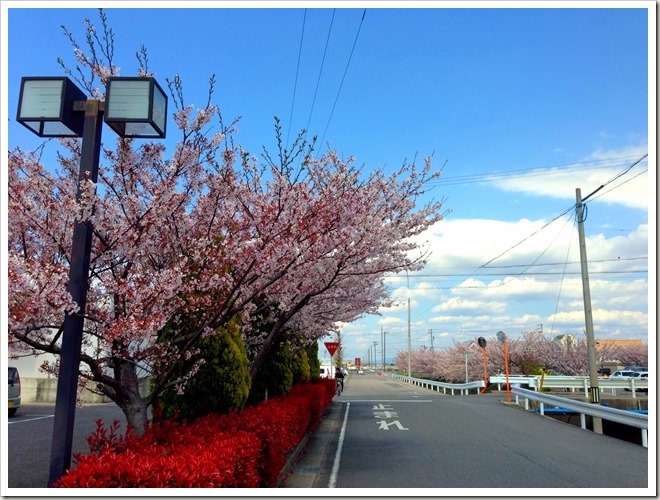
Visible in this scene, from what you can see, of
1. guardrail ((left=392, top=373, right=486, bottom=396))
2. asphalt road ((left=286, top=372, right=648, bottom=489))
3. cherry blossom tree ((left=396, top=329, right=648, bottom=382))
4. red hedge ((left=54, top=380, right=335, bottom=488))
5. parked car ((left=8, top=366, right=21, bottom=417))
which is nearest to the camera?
red hedge ((left=54, top=380, right=335, bottom=488))

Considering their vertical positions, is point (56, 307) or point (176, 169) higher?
point (176, 169)

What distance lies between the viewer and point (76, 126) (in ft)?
15.2

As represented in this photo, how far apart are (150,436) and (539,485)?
532 cm

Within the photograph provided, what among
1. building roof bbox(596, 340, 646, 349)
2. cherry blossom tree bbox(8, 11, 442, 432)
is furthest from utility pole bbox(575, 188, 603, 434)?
building roof bbox(596, 340, 646, 349)

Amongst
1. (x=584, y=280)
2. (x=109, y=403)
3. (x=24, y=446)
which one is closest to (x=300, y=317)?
(x=24, y=446)

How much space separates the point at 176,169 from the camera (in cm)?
493

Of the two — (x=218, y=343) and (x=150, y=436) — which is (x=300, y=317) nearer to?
(x=218, y=343)

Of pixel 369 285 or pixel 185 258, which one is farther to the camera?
pixel 369 285

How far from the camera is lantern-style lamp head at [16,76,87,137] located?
14.5ft

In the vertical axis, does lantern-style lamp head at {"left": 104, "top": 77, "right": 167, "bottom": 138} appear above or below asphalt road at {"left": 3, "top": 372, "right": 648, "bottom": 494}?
above

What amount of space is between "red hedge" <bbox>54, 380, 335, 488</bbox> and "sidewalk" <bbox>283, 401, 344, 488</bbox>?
3.88ft

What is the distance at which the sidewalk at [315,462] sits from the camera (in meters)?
7.36

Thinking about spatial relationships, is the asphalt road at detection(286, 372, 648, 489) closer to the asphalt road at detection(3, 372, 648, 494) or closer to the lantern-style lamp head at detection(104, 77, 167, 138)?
the asphalt road at detection(3, 372, 648, 494)

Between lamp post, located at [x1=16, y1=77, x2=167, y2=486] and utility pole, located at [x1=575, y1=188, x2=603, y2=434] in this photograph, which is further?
utility pole, located at [x1=575, y1=188, x2=603, y2=434]
